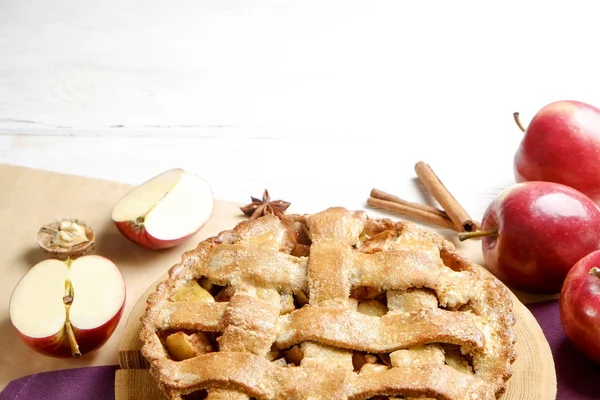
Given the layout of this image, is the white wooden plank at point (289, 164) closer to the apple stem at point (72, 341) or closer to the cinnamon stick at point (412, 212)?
the cinnamon stick at point (412, 212)

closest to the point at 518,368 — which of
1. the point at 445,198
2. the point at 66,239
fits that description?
the point at 445,198

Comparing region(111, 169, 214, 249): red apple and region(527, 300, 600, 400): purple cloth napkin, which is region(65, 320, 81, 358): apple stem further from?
region(527, 300, 600, 400): purple cloth napkin

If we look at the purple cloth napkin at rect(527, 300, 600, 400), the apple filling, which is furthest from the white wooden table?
the apple filling

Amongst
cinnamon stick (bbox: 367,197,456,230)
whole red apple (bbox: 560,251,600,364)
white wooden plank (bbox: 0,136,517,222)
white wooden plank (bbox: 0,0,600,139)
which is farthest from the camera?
white wooden plank (bbox: 0,0,600,139)

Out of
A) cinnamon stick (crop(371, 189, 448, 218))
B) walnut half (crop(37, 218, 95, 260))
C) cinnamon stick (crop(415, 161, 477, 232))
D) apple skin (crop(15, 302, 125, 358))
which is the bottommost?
apple skin (crop(15, 302, 125, 358))

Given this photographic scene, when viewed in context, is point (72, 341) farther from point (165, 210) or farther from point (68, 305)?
point (165, 210)
